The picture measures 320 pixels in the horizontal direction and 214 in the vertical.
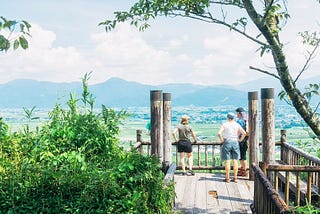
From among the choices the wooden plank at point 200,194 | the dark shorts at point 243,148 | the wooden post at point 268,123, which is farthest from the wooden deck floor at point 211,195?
the wooden post at point 268,123

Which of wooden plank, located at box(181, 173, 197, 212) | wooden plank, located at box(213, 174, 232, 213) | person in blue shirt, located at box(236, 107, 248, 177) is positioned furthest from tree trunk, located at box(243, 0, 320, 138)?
person in blue shirt, located at box(236, 107, 248, 177)

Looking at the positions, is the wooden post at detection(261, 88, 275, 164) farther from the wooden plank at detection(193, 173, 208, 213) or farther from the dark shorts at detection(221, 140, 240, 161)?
the wooden plank at detection(193, 173, 208, 213)

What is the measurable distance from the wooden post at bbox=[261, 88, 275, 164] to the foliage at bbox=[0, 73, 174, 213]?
559 centimetres

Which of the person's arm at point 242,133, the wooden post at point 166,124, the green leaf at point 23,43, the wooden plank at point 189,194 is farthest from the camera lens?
the wooden post at point 166,124

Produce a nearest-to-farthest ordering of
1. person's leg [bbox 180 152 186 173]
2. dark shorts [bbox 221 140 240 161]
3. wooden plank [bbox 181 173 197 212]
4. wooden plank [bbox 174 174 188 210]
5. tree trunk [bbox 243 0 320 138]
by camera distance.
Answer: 1. tree trunk [bbox 243 0 320 138]
2. wooden plank [bbox 181 173 197 212]
3. wooden plank [bbox 174 174 188 210]
4. dark shorts [bbox 221 140 240 161]
5. person's leg [bbox 180 152 186 173]

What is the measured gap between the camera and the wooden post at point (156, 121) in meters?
9.69

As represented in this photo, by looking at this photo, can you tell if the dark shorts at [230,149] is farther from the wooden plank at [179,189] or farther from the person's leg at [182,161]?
the person's leg at [182,161]

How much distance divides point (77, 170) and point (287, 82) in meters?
2.14

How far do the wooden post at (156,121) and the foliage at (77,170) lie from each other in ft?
15.6

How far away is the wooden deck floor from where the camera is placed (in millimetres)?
8305

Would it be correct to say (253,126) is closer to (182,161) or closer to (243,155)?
(243,155)

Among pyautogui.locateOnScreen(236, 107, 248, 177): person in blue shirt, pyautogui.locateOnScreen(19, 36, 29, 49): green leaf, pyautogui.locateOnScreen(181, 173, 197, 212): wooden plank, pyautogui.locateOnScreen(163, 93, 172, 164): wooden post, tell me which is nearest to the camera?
pyautogui.locateOnScreen(19, 36, 29, 49): green leaf

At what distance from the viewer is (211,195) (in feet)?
30.5

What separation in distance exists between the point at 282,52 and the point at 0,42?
2.91m
